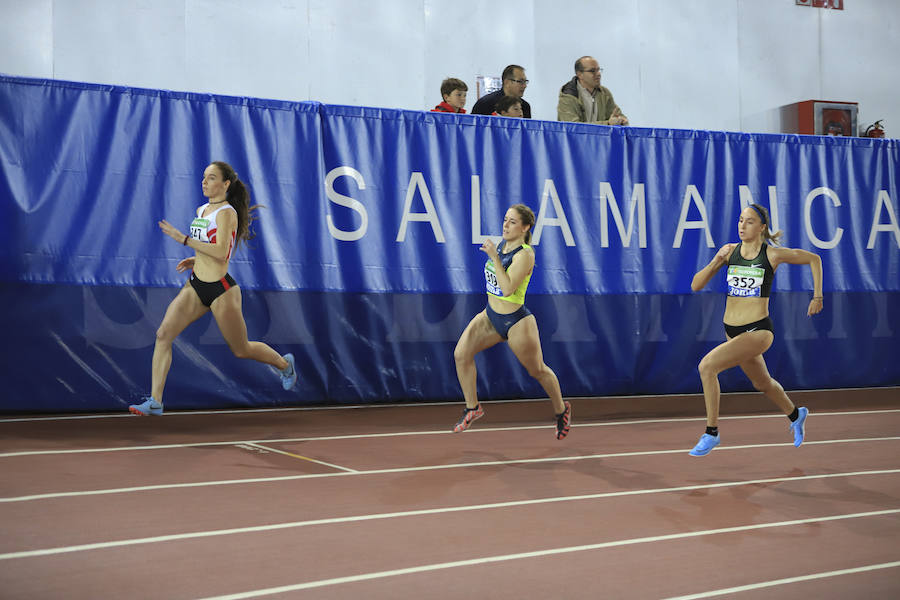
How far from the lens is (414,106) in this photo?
42.8ft

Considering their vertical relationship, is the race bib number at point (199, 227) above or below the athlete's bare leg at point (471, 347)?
above

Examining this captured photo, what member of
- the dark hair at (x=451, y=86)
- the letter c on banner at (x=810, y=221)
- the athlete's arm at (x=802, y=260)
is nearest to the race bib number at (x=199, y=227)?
the dark hair at (x=451, y=86)

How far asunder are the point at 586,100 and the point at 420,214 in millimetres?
2688

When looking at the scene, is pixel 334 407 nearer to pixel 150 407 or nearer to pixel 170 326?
pixel 170 326

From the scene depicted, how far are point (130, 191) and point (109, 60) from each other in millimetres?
Answer: 3767

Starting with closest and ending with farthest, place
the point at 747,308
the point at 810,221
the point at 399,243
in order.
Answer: the point at 747,308 → the point at 399,243 → the point at 810,221

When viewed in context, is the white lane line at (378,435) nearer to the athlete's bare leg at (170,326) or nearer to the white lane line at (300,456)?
the white lane line at (300,456)

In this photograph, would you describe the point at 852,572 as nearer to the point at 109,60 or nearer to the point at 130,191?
the point at 130,191

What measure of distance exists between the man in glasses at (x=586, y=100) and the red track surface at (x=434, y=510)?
12.9ft

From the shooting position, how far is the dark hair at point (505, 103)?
10.5 m

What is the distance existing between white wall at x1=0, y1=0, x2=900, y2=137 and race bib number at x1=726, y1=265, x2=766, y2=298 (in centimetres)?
698

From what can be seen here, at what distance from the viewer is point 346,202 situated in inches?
372

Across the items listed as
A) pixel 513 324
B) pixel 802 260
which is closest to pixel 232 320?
pixel 513 324

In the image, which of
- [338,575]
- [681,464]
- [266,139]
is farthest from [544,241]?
[338,575]
